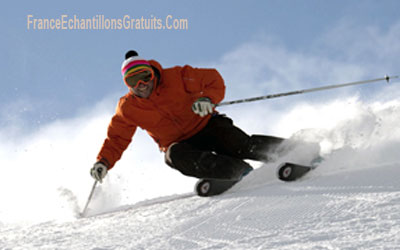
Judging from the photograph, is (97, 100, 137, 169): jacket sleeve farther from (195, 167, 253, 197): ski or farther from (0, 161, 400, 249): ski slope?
(195, 167, 253, 197): ski

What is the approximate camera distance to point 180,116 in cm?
436

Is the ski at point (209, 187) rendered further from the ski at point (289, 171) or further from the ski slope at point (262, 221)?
the ski at point (289, 171)

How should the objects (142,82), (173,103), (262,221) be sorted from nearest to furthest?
(262,221) → (142,82) → (173,103)

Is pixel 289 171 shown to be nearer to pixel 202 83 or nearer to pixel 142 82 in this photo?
pixel 202 83

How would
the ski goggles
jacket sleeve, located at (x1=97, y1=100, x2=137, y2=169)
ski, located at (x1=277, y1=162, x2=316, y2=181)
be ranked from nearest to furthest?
ski, located at (x1=277, y1=162, x2=316, y2=181), the ski goggles, jacket sleeve, located at (x1=97, y1=100, x2=137, y2=169)

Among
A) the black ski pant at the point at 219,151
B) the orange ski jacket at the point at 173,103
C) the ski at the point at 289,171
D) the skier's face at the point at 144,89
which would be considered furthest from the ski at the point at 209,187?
the skier's face at the point at 144,89

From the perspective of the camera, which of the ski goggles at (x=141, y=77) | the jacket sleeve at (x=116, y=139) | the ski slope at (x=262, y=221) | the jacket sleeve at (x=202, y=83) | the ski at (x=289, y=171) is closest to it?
the ski slope at (x=262, y=221)

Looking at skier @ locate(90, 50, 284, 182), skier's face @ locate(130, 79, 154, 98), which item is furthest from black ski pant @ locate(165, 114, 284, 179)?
skier's face @ locate(130, 79, 154, 98)

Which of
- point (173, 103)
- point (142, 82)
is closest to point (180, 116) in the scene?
point (173, 103)

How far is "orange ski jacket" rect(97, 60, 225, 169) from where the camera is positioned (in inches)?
169

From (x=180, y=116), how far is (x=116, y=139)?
778 millimetres

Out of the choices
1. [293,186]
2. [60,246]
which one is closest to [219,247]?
[60,246]


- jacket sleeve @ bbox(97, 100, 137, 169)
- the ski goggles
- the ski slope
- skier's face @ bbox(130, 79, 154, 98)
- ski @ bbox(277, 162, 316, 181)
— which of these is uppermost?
the ski goggles

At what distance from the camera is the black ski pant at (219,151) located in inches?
157
